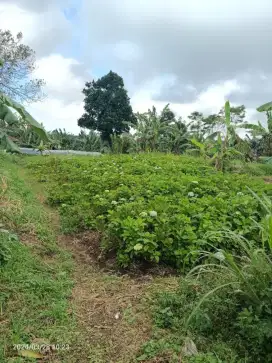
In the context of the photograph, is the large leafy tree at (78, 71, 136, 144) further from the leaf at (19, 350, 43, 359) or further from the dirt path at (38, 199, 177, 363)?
the leaf at (19, 350, 43, 359)

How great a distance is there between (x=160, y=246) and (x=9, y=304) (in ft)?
4.76

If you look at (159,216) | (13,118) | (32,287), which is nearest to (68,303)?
(32,287)

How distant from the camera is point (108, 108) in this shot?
98.5ft

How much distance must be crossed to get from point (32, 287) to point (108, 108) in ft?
91.5

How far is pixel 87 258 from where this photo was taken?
12.7ft

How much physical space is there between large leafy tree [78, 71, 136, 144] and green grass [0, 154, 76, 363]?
83.9 feet

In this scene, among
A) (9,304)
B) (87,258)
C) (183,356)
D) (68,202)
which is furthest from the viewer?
(68,202)

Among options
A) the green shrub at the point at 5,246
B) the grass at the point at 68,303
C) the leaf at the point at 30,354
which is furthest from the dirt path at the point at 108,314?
the green shrub at the point at 5,246

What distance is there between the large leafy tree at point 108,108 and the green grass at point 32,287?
83.9 ft

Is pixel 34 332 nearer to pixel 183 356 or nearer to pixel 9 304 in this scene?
pixel 9 304

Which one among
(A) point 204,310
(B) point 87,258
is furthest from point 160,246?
(A) point 204,310

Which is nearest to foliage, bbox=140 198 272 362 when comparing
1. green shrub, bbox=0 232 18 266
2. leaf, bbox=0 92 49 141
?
green shrub, bbox=0 232 18 266

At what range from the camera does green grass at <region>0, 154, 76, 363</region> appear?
243 cm
